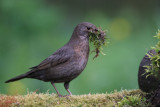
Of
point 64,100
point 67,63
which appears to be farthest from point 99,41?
point 64,100

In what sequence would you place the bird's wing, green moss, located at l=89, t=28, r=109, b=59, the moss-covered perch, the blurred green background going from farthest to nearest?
the blurred green background
the bird's wing
green moss, located at l=89, t=28, r=109, b=59
the moss-covered perch

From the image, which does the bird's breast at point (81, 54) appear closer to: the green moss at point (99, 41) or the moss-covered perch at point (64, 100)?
the green moss at point (99, 41)

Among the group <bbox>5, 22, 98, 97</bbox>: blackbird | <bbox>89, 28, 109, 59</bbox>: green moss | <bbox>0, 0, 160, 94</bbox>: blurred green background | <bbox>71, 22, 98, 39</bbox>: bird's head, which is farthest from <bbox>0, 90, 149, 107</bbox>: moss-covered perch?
<bbox>71, 22, 98, 39</bbox>: bird's head

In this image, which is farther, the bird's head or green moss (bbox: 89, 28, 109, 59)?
the bird's head

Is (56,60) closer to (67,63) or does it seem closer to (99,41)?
(67,63)

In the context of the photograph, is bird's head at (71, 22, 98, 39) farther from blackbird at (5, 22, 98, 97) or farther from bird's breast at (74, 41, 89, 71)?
bird's breast at (74, 41, 89, 71)

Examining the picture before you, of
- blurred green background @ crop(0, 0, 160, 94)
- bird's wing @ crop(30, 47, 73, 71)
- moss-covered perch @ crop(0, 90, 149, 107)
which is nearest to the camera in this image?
moss-covered perch @ crop(0, 90, 149, 107)

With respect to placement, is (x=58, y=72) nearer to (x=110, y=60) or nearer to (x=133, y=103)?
(x=110, y=60)

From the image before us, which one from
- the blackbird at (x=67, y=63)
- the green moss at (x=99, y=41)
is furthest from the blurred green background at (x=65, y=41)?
the green moss at (x=99, y=41)

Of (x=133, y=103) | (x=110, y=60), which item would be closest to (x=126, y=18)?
(x=110, y=60)
